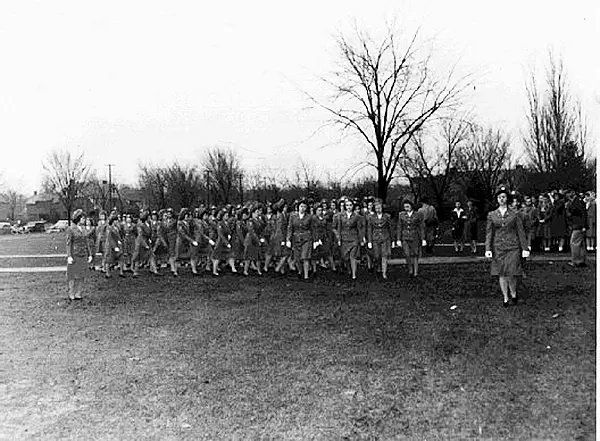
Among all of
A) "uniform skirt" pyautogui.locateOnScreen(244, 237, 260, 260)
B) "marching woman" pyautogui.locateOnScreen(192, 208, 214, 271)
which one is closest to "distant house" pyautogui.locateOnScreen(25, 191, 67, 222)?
"marching woman" pyautogui.locateOnScreen(192, 208, 214, 271)

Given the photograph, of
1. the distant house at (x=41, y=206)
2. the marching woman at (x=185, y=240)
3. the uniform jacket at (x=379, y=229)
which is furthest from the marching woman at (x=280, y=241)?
the distant house at (x=41, y=206)

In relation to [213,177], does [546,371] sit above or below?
below

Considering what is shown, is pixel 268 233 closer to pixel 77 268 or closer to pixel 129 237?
pixel 129 237

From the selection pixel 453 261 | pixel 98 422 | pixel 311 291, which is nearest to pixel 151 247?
pixel 311 291

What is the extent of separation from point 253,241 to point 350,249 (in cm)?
257

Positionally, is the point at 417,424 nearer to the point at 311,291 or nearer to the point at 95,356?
the point at 95,356

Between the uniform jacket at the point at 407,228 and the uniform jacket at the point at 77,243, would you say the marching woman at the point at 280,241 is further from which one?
the uniform jacket at the point at 77,243

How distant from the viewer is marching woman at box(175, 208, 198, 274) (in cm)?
1441

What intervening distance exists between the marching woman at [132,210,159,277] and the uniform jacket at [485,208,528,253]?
8391 millimetres

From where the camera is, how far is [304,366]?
6.13 m

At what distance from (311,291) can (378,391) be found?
238 inches

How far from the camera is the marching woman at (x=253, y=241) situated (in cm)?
1437

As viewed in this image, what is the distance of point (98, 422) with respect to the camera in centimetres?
472

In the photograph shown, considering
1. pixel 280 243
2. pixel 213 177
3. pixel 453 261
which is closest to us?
pixel 280 243
